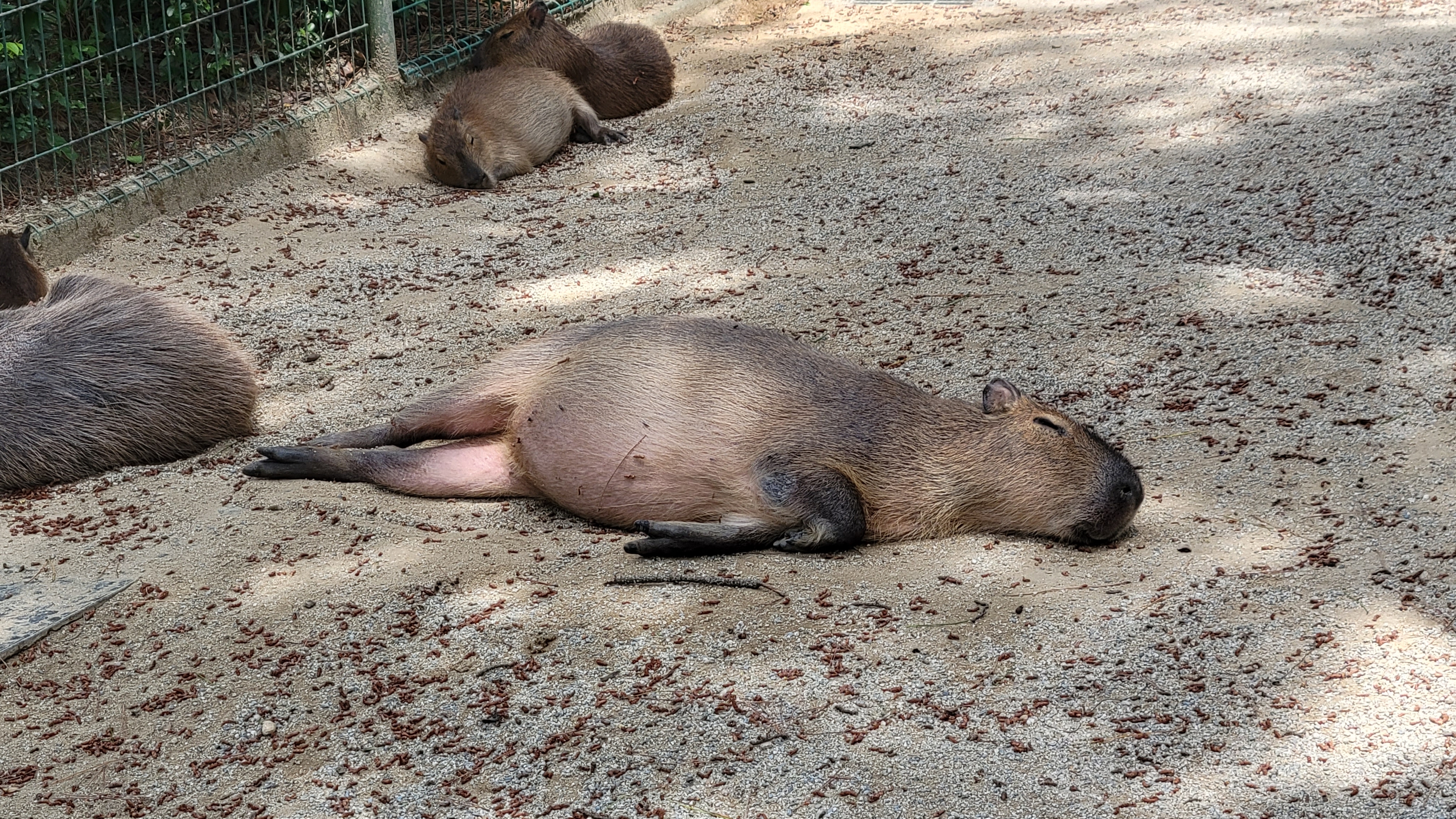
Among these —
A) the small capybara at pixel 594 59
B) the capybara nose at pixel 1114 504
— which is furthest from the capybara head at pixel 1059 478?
the small capybara at pixel 594 59

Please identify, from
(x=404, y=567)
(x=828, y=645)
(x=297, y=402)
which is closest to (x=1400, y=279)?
(x=828, y=645)

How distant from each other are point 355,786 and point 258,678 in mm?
494

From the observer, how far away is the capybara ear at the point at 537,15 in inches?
317

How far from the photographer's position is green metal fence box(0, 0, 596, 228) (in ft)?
19.5

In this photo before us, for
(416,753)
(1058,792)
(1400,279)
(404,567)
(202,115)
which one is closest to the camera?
(1058,792)

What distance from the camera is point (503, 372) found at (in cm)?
406

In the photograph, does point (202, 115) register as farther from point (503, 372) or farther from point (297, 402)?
point (503, 372)

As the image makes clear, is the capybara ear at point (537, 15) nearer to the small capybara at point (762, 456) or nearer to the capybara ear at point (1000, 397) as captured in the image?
the small capybara at point (762, 456)

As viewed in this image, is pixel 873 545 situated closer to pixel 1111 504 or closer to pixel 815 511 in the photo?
pixel 815 511

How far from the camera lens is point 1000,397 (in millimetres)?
3795

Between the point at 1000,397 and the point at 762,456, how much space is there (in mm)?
683

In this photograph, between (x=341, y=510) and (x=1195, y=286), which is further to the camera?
(x=1195, y=286)

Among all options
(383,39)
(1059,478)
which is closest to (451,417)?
(1059,478)

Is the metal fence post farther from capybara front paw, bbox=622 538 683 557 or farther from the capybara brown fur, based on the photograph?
capybara front paw, bbox=622 538 683 557
